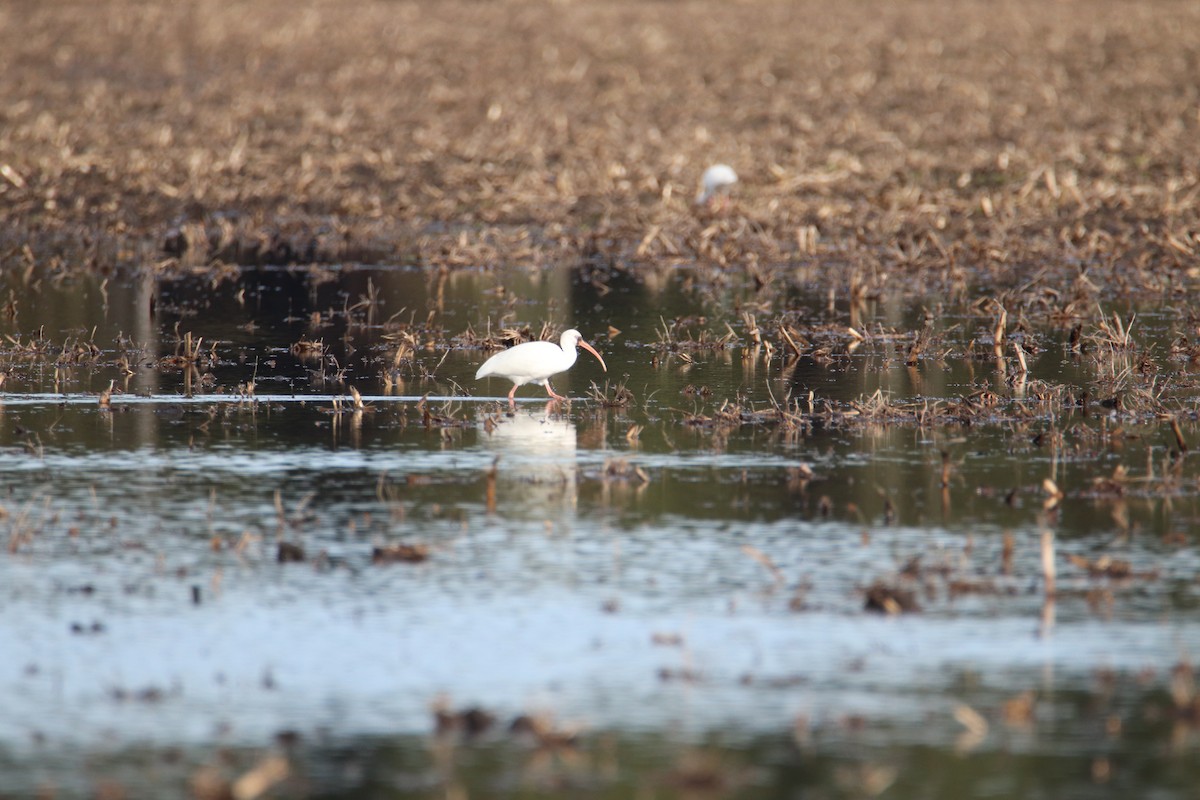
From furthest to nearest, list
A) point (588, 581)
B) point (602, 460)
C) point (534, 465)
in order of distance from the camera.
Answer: point (602, 460) < point (534, 465) < point (588, 581)

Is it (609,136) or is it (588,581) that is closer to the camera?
(588,581)

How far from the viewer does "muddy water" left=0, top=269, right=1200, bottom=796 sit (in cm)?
717

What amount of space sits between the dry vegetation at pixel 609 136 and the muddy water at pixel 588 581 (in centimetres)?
728

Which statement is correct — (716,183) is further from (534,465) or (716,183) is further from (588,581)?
(588,581)

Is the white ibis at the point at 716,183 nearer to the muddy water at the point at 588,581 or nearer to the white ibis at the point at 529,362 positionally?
the muddy water at the point at 588,581

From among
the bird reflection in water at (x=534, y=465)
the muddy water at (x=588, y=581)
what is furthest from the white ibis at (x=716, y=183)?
the bird reflection in water at (x=534, y=465)

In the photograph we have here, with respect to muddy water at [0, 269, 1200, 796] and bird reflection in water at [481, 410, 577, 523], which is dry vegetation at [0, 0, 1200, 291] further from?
bird reflection in water at [481, 410, 577, 523]

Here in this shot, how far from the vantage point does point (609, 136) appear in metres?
31.2

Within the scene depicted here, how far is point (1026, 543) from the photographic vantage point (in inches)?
396

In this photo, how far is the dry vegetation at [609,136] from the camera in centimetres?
2339

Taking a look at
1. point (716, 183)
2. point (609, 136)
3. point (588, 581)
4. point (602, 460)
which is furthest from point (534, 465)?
point (609, 136)

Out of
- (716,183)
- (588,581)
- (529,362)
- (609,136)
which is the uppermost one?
(609,136)

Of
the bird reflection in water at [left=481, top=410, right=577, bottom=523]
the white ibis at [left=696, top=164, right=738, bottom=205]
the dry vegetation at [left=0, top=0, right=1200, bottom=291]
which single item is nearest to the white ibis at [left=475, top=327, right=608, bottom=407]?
the bird reflection in water at [left=481, top=410, right=577, bottom=523]

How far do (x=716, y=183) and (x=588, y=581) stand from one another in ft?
53.4
